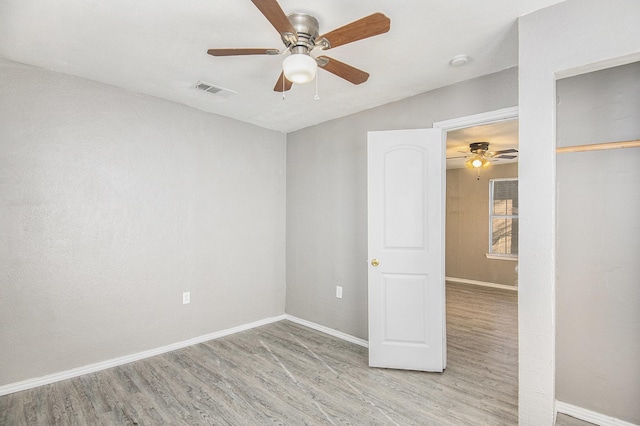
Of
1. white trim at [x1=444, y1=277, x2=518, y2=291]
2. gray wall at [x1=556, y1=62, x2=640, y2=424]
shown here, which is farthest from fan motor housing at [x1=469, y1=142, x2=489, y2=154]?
white trim at [x1=444, y1=277, x2=518, y2=291]

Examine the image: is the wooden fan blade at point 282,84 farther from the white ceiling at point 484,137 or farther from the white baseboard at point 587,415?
the white baseboard at point 587,415

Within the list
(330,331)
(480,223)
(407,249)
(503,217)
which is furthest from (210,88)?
(503,217)

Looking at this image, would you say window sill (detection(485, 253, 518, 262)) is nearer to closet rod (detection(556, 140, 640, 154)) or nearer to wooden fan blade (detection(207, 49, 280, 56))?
closet rod (detection(556, 140, 640, 154))

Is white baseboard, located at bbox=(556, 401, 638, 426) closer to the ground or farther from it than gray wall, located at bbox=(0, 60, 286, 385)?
closer to the ground

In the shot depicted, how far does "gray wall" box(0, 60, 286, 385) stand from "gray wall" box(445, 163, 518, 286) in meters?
4.72

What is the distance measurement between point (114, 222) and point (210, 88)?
60.0 inches

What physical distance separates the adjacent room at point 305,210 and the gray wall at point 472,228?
246cm

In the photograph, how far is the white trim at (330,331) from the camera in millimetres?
3572

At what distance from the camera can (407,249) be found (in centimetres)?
300

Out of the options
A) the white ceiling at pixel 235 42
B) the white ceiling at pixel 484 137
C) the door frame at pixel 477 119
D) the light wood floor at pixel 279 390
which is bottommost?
the light wood floor at pixel 279 390

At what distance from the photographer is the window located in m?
6.53

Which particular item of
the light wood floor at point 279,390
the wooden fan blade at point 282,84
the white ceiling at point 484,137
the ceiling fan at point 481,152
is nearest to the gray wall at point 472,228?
the white ceiling at point 484,137

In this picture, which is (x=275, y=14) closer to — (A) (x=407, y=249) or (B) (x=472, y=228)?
(A) (x=407, y=249)

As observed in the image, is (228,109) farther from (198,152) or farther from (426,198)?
(426,198)
